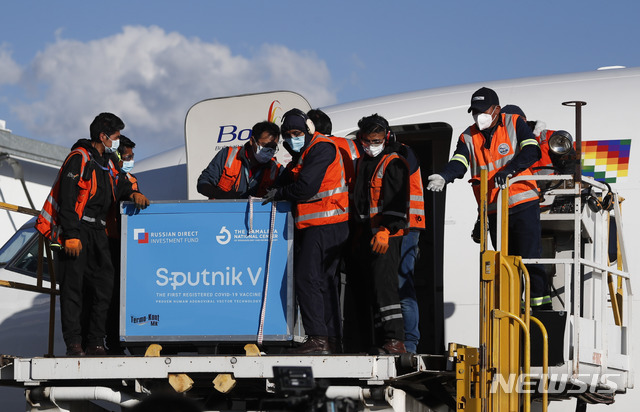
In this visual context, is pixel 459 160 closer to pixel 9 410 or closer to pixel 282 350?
pixel 282 350

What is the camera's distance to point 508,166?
6637 mm

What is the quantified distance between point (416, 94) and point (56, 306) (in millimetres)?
4154

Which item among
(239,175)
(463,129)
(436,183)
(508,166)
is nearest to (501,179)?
(508,166)

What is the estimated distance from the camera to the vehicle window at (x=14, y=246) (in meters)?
9.42

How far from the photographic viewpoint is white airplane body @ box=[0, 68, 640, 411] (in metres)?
8.02

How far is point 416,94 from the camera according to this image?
9.91 metres

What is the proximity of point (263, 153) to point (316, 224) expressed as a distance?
3.63ft

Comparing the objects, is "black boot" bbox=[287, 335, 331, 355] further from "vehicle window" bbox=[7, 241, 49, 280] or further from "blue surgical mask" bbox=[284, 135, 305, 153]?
"vehicle window" bbox=[7, 241, 49, 280]

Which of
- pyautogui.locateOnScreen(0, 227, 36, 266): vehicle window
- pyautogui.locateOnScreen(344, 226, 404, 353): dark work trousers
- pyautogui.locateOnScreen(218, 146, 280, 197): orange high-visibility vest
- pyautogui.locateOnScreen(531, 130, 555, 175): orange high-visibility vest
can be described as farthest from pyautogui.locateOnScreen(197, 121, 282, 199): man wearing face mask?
pyautogui.locateOnScreen(0, 227, 36, 266): vehicle window

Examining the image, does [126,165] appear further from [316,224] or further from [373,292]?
[373,292]

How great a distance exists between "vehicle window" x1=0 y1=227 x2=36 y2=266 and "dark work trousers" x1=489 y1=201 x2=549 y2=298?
498 centimetres

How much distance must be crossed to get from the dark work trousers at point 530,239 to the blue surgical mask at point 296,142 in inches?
58.4

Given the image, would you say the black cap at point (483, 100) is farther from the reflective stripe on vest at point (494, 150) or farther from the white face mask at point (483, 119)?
the reflective stripe on vest at point (494, 150)

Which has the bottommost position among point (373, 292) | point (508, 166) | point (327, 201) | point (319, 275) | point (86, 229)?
point (373, 292)
